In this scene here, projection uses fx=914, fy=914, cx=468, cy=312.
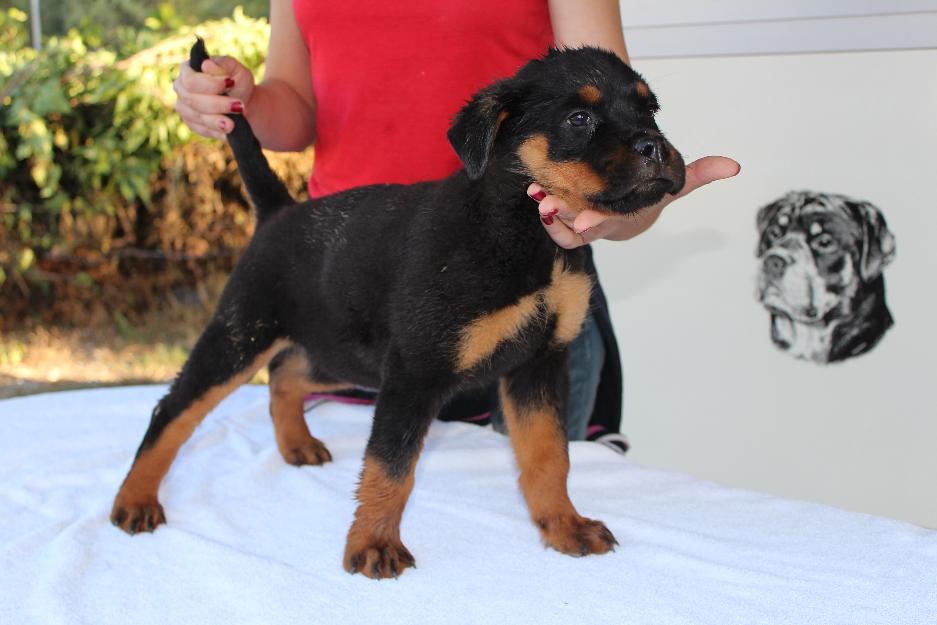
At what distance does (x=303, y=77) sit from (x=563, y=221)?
1240 millimetres

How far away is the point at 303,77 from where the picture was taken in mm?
2674

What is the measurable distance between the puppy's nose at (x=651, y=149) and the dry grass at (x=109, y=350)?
4.60 m

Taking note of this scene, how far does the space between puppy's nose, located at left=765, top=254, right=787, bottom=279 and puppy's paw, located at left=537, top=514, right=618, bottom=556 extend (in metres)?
1.81

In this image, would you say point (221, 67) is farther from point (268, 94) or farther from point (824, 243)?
point (824, 243)

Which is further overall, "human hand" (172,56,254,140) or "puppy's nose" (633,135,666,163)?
"human hand" (172,56,254,140)

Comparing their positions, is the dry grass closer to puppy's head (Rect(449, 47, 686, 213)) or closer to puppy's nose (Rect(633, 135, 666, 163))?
puppy's head (Rect(449, 47, 686, 213))

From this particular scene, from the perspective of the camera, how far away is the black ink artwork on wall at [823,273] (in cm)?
324

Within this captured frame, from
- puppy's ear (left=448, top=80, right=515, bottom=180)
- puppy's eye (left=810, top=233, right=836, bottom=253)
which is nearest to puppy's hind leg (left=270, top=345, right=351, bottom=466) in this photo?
puppy's ear (left=448, top=80, right=515, bottom=180)

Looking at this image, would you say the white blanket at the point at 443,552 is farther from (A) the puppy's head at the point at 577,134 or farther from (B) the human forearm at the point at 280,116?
(B) the human forearm at the point at 280,116

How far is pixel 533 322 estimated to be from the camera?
1831 millimetres

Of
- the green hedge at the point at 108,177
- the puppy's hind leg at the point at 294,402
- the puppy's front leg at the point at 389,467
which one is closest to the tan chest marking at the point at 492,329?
the puppy's front leg at the point at 389,467

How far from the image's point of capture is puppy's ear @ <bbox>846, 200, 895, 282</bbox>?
320 centimetres

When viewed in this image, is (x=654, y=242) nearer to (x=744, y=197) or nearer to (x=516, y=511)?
(x=744, y=197)

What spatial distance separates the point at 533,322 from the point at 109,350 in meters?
5.30
